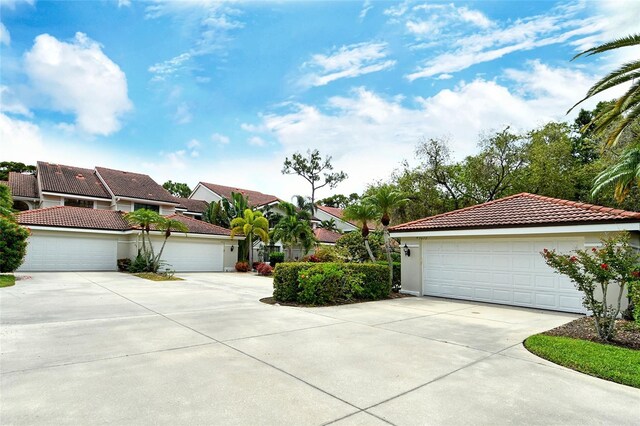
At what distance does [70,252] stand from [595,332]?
2477 centimetres

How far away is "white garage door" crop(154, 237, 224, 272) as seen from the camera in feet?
77.6

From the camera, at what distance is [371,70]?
51.8ft

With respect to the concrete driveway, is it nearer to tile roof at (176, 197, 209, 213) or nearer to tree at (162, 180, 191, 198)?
tile roof at (176, 197, 209, 213)

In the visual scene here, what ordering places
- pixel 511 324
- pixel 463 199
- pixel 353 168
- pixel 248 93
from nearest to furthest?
pixel 511 324, pixel 248 93, pixel 463 199, pixel 353 168

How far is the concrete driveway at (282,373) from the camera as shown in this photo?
11.5 feet

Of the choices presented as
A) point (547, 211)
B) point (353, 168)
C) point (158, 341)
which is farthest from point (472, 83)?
point (353, 168)

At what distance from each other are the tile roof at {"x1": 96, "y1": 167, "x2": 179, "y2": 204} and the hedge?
76.9 feet

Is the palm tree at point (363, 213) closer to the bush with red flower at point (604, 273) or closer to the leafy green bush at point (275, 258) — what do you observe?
the bush with red flower at point (604, 273)

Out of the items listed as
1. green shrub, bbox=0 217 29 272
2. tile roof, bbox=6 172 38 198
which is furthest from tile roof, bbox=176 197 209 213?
green shrub, bbox=0 217 29 272

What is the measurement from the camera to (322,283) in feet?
34.9

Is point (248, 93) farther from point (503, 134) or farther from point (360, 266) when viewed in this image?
point (503, 134)

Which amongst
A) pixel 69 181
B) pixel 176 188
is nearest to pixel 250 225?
pixel 69 181

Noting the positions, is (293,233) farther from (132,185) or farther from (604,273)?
(604,273)

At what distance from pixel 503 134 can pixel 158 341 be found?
23769 mm
